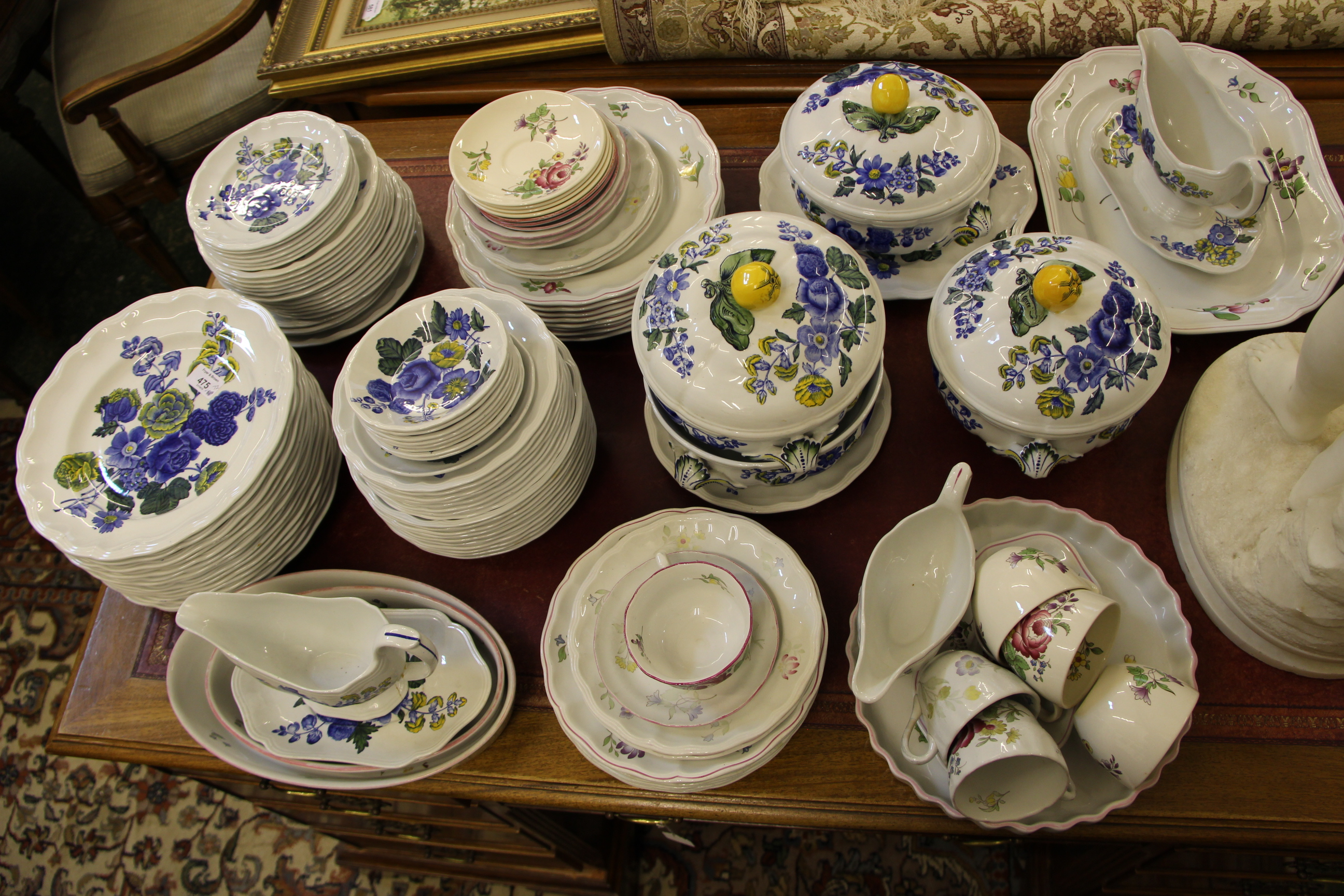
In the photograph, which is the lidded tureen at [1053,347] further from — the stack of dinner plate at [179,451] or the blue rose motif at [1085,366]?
the stack of dinner plate at [179,451]

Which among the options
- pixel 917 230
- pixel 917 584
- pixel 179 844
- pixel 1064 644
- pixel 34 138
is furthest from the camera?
pixel 34 138

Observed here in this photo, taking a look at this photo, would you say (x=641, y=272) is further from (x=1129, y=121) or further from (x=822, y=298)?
(x=1129, y=121)

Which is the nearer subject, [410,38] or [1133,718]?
[1133,718]

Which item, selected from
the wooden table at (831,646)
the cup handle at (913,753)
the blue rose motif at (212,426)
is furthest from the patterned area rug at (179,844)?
the blue rose motif at (212,426)

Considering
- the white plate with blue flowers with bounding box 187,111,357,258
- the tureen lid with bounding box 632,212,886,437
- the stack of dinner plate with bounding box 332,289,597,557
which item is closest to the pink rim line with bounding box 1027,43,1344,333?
the tureen lid with bounding box 632,212,886,437

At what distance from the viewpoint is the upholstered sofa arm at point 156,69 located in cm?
140

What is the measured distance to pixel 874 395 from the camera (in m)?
0.77

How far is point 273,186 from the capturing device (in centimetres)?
96

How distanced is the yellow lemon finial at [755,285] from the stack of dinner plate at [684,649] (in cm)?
22

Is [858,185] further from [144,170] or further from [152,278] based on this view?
[152,278]

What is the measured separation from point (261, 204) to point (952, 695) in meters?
0.92

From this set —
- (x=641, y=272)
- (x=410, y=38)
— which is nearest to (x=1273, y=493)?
(x=641, y=272)

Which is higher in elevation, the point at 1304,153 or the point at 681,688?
the point at 1304,153

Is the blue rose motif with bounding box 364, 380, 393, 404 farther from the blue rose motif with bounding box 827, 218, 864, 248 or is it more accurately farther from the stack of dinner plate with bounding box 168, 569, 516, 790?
the blue rose motif with bounding box 827, 218, 864, 248
